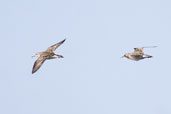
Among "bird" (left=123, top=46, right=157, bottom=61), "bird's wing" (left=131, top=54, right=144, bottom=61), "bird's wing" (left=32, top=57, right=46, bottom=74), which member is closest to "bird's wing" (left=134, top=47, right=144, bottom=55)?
"bird" (left=123, top=46, right=157, bottom=61)

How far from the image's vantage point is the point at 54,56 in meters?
50.7

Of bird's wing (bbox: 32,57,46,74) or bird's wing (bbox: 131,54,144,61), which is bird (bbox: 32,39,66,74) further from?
bird's wing (bbox: 131,54,144,61)

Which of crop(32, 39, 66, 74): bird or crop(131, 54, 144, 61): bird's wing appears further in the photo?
crop(131, 54, 144, 61): bird's wing

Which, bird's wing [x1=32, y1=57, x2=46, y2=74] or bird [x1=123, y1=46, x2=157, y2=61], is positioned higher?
bird [x1=123, y1=46, x2=157, y2=61]

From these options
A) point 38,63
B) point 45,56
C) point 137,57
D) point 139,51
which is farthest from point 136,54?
point 38,63

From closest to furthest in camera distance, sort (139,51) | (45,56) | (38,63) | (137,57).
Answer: (38,63), (45,56), (137,57), (139,51)

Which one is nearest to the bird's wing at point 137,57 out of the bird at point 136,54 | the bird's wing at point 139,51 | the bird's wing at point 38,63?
the bird at point 136,54

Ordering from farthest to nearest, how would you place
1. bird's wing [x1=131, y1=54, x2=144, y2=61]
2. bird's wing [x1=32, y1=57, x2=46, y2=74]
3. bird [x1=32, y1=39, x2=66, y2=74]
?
bird's wing [x1=131, y1=54, x2=144, y2=61]
bird [x1=32, y1=39, x2=66, y2=74]
bird's wing [x1=32, y1=57, x2=46, y2=74]

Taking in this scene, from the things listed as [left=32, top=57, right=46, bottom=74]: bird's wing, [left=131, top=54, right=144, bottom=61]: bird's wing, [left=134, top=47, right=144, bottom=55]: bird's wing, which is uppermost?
[left=134, top=47, right=144, bottom=55]: bird's wing

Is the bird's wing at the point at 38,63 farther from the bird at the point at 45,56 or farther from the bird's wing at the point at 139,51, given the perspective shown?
the bird's wing at the point at 139,51

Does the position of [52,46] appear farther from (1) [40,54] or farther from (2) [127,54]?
(2) [127,54]

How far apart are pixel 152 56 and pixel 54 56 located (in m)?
9.39

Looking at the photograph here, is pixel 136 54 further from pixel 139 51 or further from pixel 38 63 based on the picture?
pixel 38 63

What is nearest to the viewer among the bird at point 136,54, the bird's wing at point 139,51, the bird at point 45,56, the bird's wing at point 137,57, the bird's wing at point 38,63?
the bird's wing at point 38,63
